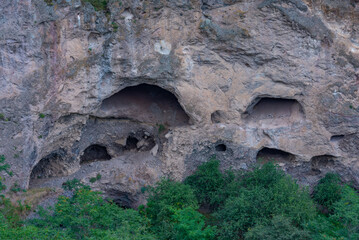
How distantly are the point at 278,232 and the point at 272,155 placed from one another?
510cm

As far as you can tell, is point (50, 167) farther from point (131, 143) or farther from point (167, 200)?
point (167, 200)

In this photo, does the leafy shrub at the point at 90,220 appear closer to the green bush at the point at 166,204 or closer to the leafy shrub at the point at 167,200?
the green bush at the point at 166,204

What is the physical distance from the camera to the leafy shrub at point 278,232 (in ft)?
45.8

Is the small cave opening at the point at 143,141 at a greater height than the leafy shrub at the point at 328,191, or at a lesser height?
greater

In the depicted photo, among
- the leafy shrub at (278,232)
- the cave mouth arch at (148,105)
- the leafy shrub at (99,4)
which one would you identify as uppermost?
the leafy shrub at (99,4)

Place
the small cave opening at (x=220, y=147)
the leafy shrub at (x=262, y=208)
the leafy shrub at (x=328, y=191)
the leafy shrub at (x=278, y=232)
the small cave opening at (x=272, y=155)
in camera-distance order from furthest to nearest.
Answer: the small cave opening at (x=272, y=155) → the small cave opening at (x=220, y=147) → the leafy shrub at (x=328, y=191) → the leafy shrub at (x=262, y=208) → the leafy shrub at (x=278, y=232)

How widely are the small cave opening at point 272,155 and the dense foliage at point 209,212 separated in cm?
120

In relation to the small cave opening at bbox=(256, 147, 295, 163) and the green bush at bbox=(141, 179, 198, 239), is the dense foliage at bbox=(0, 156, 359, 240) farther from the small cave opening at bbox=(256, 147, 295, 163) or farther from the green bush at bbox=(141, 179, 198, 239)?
the small cave opening at bbox=(256, 147, 295, 163)

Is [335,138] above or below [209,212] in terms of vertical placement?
above

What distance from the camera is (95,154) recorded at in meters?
19.5

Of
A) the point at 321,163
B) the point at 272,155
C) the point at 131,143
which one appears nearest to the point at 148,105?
the point at 131,143

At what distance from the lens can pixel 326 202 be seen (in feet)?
57.9

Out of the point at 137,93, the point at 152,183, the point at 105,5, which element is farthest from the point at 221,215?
the point at 105,5

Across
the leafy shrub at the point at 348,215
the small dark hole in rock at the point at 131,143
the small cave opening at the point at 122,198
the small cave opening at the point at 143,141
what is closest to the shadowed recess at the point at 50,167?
the small cave opening at the point at 122,198
